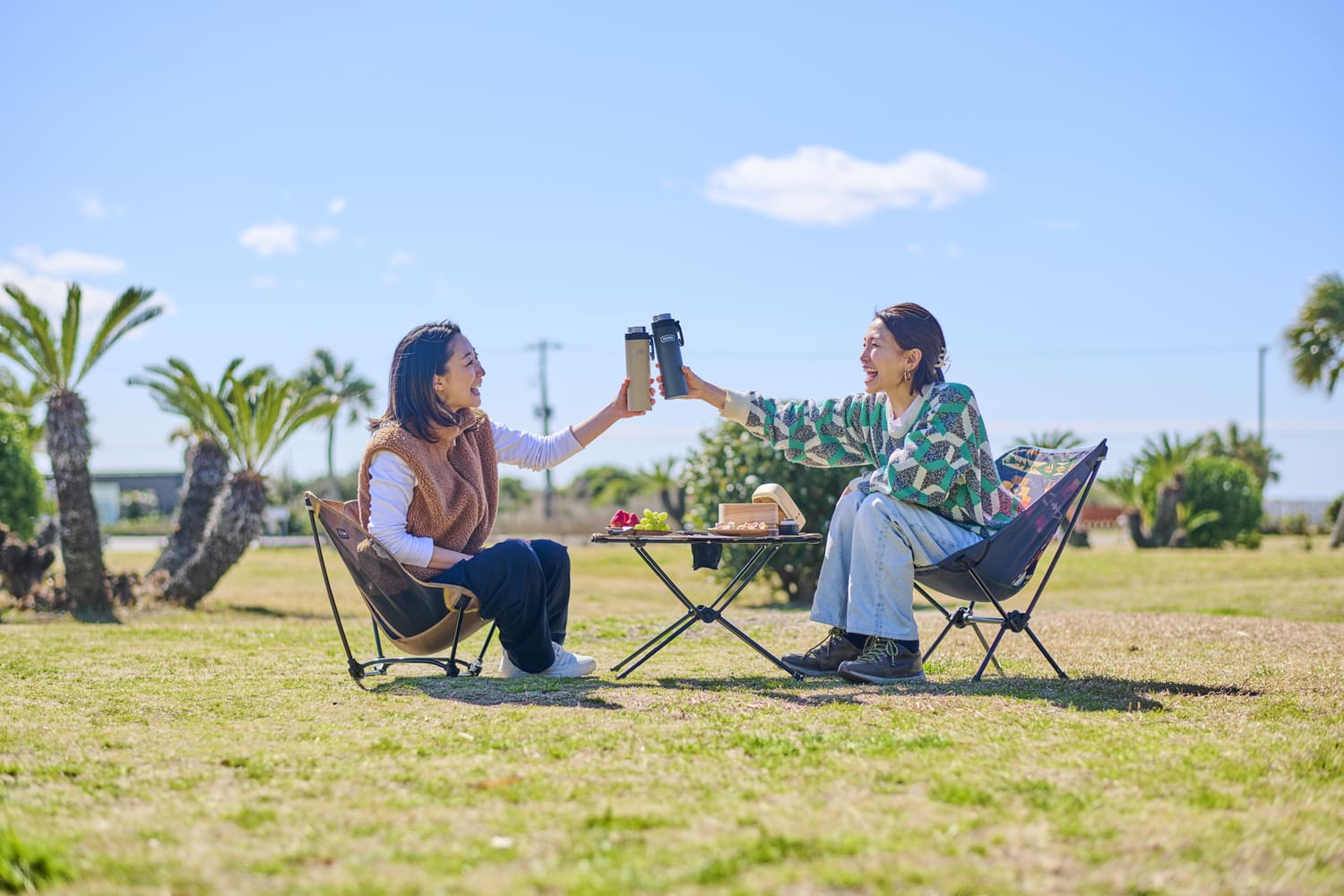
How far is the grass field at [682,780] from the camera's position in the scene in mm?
2316

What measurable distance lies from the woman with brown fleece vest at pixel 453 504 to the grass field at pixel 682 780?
0.90 feet

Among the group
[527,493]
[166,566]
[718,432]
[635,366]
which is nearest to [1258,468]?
[527,493]

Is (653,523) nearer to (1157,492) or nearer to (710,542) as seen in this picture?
(710,542)

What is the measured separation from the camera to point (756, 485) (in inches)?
438

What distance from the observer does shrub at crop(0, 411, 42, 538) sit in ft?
47.2

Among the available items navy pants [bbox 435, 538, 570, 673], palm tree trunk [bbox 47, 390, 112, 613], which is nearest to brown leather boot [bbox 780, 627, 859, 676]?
navy pants [bbox 435, 538, 570, 673]

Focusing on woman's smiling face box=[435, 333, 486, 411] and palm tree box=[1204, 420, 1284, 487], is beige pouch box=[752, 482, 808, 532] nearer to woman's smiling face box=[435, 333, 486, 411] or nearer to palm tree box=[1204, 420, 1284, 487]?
woman's smiling face box=[435, 333, 486, 411]

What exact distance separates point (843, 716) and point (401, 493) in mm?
1926

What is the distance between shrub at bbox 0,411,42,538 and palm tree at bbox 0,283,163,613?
141 inches

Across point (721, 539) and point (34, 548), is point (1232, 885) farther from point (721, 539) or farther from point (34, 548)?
point (34, 548)

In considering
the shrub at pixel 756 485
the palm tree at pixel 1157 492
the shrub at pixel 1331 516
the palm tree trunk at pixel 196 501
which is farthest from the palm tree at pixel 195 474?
the shrub at pixel 1331 516

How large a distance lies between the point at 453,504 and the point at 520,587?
0.51m

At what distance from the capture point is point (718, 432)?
1155 cm

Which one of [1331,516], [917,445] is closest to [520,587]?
[917,445]
